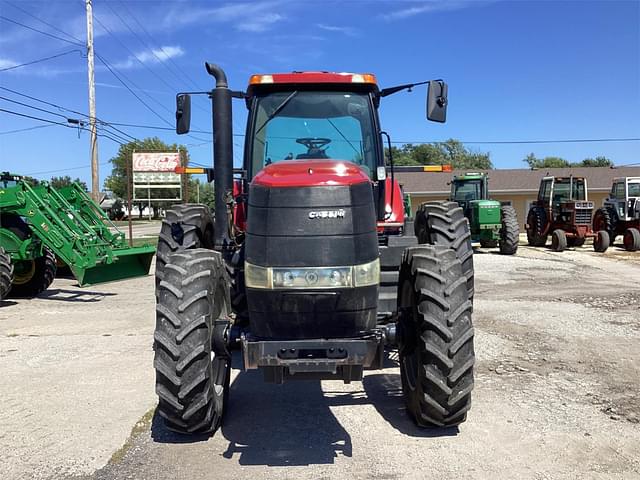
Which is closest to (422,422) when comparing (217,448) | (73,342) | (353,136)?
(217,448)

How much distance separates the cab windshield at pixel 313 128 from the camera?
15.7 feet

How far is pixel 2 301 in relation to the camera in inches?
396

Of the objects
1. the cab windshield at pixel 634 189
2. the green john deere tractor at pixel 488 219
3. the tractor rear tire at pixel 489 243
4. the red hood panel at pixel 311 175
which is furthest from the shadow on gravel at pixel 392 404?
the cab windshield at pixel 634 189

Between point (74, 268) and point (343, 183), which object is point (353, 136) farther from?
point (74, 268)

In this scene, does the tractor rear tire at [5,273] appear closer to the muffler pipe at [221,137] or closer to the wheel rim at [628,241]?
the muffler pipe at [221,137]

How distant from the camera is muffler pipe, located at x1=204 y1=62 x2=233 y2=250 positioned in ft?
13.2

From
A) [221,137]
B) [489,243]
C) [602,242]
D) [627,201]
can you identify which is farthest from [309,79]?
[627,201]

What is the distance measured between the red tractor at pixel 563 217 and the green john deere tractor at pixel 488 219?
Result: 6.98 ft

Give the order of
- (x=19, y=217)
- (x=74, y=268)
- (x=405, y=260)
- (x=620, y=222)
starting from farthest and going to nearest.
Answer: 1. (x=620, y=222)
2. (x=19, y=217)
3. (x=74, y=268)
4. (x=405, y=260)

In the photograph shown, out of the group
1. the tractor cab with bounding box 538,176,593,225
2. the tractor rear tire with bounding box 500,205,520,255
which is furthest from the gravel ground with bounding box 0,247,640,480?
the tractor cab with bounding box 538,176,593,225

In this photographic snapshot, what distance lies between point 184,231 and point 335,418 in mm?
2291

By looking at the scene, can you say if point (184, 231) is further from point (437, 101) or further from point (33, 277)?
point (33, 277)

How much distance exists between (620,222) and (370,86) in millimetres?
19204

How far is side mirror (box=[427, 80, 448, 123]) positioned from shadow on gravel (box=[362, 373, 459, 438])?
2.44m
